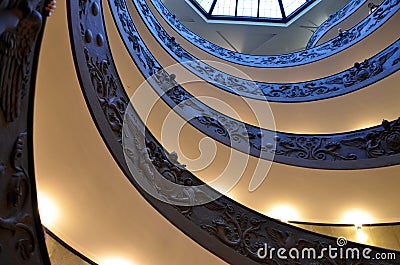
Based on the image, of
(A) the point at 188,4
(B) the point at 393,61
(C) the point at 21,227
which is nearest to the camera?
(C) the point at 21,227

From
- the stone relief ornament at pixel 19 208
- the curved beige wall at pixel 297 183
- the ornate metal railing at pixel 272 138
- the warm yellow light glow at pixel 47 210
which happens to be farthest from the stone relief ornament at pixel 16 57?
the curved beige wall at pixel 297 183

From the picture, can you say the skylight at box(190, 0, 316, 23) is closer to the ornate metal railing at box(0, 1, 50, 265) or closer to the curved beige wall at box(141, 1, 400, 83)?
the curved beige wall at box(141, 1, 400, 83)

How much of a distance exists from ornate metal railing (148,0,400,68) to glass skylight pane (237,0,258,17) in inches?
120

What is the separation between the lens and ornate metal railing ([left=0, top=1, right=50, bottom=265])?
204 cm

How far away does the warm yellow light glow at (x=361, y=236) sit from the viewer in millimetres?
6330

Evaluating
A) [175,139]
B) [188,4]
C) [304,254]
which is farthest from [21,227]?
[188,4]

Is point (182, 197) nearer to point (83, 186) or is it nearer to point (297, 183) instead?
point (83, 186)

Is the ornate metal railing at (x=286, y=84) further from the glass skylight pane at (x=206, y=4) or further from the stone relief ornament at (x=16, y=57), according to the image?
the stone relief ornament at (x=16, y=57)

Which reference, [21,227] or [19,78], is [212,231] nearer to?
[21,227]

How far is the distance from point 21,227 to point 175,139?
15.4 feet

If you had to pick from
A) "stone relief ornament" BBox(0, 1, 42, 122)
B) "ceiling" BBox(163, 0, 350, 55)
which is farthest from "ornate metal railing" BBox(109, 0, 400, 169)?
"ceiling" BBox(163, 0, 350, 55)

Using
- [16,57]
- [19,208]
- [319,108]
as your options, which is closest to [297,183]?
[319,108]

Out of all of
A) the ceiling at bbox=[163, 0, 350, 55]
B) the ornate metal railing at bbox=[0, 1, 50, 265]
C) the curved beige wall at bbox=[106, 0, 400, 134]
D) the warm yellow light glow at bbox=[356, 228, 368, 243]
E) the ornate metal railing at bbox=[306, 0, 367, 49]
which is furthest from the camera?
the ceiling at bbox=[163, 0, 350, 55]

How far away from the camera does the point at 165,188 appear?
4559mm
